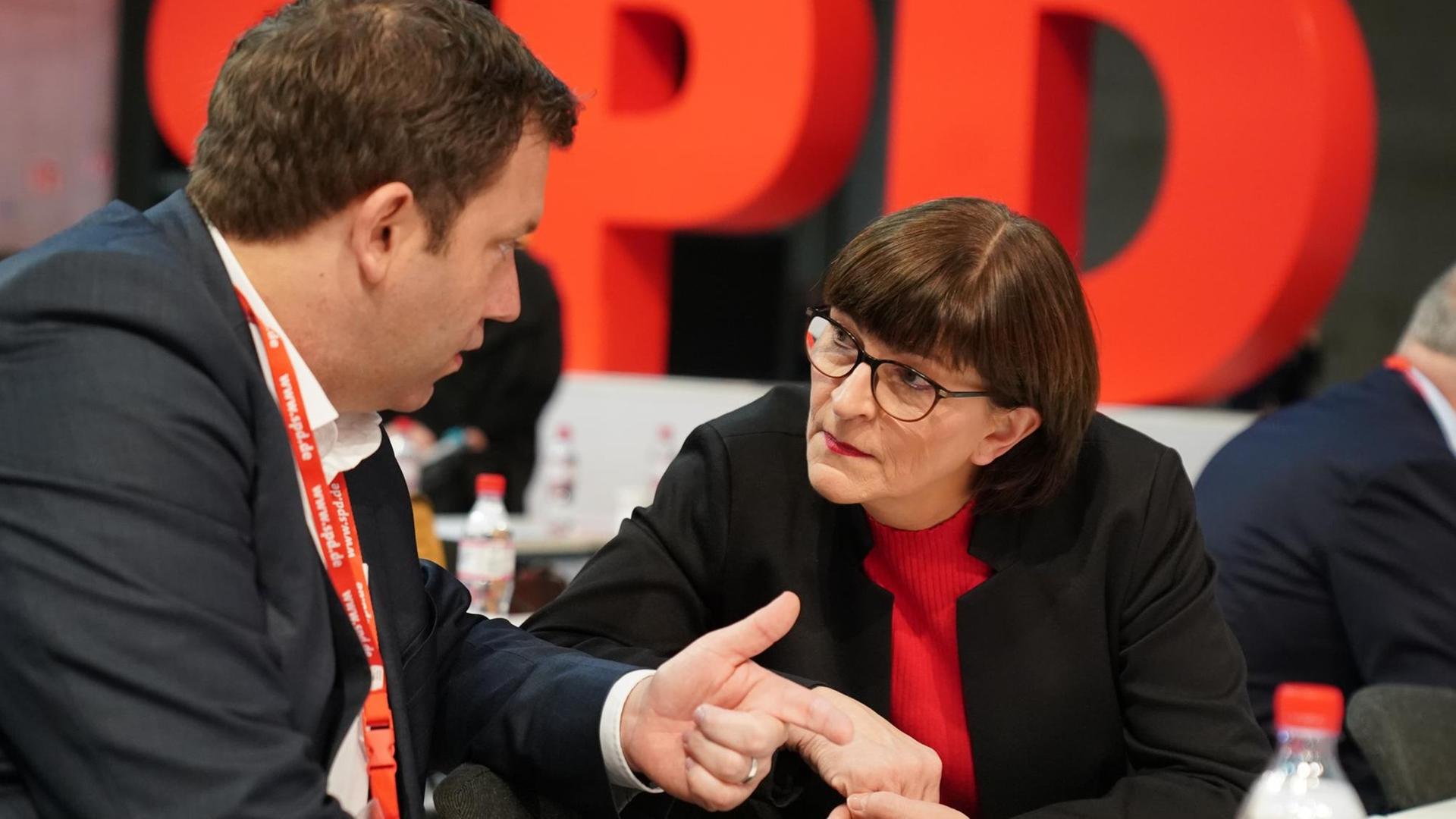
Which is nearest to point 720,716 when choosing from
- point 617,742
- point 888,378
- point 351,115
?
point 617,742

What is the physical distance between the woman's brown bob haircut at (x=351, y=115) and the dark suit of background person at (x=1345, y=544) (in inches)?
79.9

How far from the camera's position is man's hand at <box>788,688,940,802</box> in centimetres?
189

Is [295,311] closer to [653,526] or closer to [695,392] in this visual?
[653,526]

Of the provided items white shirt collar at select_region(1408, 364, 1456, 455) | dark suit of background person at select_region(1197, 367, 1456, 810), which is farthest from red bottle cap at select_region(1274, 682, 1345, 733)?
white shirt collar at select_region(1408, 364, 1456, 455)

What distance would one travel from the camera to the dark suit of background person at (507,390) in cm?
588

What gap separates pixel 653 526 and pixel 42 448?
1007 millimetres

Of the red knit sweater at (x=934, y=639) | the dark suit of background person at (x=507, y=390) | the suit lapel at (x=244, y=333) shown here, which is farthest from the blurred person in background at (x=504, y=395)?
the suit lapel at (x=244, y=333)

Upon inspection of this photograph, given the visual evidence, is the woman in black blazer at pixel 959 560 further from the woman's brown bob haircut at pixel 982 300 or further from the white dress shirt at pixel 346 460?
the white dress shirt at pixel 346 460

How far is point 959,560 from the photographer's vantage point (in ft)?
7.14

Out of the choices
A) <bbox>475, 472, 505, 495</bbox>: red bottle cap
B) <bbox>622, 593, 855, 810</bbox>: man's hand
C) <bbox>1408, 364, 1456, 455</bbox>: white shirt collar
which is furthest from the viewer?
<bbox>475, 472, 505, 495</bbox>: red bottle cap

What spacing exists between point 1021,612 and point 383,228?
100 centimetres

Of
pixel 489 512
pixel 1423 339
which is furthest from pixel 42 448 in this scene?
pixel 1423 339

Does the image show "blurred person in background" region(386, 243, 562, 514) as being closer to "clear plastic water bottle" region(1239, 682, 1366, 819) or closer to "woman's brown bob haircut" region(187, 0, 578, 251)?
"woman's brown bob haircut" region(187, 0, 578, 251)

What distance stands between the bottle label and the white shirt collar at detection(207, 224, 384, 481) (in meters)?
1.69
